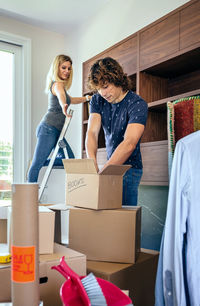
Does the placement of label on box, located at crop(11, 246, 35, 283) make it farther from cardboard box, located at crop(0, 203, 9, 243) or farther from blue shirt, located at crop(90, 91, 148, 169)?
blue shirt, located at crop(90, 91, 148, 169)

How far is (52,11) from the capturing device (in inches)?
126

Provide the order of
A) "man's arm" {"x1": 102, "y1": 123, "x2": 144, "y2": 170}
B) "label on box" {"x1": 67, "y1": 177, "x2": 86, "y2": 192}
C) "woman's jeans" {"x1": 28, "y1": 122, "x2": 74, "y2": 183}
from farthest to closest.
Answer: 1. "woman's jeans" {"x1": 28, "y1": 122, "x2": 74, "y2": 183}
2. "man's arm" {"x1": 102, "y1": 123, "x2": 144, "y2": 170}
3. "label on box" {"x1": 67, "y1": 177, "x2": 86, "y2": 192}

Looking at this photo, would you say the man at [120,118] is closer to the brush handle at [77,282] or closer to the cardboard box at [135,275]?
the cardboard box at [135,275]

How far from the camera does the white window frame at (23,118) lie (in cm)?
345

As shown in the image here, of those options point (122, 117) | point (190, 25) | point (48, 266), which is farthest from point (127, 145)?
point (190, 25)

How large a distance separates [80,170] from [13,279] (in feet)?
2.41

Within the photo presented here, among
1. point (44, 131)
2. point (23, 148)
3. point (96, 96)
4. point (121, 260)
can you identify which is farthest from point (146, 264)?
point (23, 148)

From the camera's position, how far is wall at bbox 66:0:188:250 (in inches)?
94.0

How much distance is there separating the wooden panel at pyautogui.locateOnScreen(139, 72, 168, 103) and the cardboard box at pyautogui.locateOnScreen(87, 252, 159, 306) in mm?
1468

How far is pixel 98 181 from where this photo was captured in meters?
1.18

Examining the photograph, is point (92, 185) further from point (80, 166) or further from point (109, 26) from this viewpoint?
point (109, 26)

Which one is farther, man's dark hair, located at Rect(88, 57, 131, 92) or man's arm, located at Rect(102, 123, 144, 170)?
man's dark hair, located at Rect(88, 57, 131, 92)

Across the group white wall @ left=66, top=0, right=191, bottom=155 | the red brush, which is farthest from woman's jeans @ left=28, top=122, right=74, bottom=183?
the red brush

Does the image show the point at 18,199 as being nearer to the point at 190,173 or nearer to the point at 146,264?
the point at 190,173
